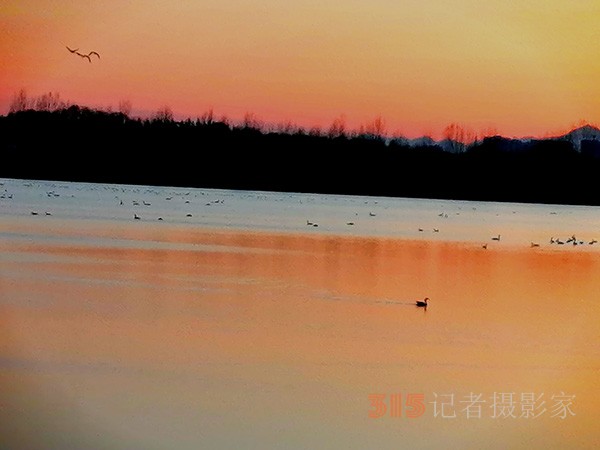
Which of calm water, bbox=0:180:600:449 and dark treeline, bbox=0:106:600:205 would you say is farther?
dark treeline, bbox=0:106:600:205

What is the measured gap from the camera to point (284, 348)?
1262 centimetres

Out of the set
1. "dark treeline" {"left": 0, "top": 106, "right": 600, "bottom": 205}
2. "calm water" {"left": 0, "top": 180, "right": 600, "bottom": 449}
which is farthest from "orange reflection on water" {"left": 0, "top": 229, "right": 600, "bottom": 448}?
"dark treeline" {"left": 0, "top": 106, "right": 600, "bottom": 205}

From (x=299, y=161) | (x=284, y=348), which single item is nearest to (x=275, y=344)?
(x=284, y=348)

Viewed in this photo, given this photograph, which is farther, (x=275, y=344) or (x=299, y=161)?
(x=299, y=161)

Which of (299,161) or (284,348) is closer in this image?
(284,348)

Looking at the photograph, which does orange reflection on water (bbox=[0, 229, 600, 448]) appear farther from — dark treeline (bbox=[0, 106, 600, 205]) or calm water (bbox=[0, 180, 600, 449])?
dark treeline (bbox=[0, 106, 600, 205])

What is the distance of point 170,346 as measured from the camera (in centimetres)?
1241

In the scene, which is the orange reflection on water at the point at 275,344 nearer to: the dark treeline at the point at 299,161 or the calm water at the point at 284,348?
the calm water at the point at 284,348

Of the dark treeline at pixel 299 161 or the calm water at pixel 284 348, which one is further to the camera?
the dark treeline at pixel 299 161

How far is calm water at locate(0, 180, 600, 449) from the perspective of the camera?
9.58 metres

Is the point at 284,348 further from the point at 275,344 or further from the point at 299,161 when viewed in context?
the point at 299,161

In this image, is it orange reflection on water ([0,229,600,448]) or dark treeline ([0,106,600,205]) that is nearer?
orange reflection on water ([0,229,600,448])

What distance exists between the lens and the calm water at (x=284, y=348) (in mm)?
9578

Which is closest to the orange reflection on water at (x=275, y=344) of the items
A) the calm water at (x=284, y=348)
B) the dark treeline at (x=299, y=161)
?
the calm water at (x=284, y=348)
